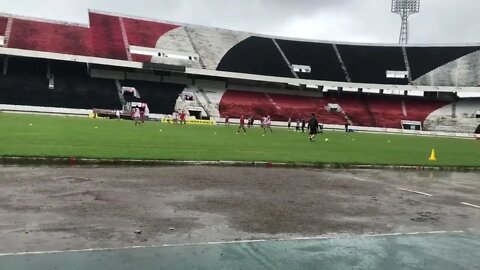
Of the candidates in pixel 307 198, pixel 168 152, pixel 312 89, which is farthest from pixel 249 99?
pixel 307 198

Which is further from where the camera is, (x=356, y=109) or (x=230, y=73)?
(x=356, y=109)

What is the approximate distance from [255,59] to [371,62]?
1999cm

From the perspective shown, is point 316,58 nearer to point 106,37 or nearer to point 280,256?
point 106,37

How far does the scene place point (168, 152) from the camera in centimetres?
1889

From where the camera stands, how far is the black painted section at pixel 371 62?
76562 mm

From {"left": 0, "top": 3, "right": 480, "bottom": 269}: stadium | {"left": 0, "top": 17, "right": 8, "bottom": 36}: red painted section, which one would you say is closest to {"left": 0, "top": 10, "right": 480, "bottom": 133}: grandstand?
{"left": 0, "top": 17, "right": 8, "bottom": 36}: red painted section

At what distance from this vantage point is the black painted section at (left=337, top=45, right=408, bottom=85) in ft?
251

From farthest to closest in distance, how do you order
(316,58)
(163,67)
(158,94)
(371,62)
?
1. (371,62)
2. (316,58)
3. (163,67)
4. (158,94)

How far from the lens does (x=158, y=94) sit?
65812 millimetres

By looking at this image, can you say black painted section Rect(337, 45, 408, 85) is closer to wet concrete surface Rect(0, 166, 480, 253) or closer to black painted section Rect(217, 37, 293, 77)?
black painted section Rect(217, 37, 293, 77)

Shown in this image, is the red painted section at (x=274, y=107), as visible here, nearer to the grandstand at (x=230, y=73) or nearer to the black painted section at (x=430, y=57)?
the grandstand at (x=230, y=73)

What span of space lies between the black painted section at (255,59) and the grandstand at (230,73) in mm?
174

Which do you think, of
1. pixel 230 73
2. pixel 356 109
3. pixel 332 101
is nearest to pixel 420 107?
pixel 356 109

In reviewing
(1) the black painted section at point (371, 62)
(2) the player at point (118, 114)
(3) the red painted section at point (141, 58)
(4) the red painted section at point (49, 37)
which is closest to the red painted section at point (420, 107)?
(1) the black painted section at point (371, 62)
